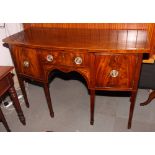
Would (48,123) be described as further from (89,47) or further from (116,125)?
(89,47)

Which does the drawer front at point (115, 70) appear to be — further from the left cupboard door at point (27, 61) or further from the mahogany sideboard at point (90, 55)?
the left cupboard door at point (27, 61)

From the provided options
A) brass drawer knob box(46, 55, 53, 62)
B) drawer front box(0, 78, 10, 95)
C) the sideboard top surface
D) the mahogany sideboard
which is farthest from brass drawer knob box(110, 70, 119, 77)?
drawer front box(0, 78, 10, 95)

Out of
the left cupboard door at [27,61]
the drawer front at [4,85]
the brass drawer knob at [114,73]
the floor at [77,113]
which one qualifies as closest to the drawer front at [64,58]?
the left cupboard door at [27,61]

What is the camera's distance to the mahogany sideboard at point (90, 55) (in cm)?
153

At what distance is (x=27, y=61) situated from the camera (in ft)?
6.09

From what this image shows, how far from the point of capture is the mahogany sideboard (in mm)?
1529

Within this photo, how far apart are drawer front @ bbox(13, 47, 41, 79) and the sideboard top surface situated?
0.29 ft

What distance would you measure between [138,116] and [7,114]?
1595 mm

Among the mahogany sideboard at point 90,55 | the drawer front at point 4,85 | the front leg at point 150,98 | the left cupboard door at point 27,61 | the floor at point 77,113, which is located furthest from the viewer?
the front leg at point 150,98

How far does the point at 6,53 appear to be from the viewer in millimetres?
2449

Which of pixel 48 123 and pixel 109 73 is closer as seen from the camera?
pixel 109 73

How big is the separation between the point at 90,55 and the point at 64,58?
0.25 metres
